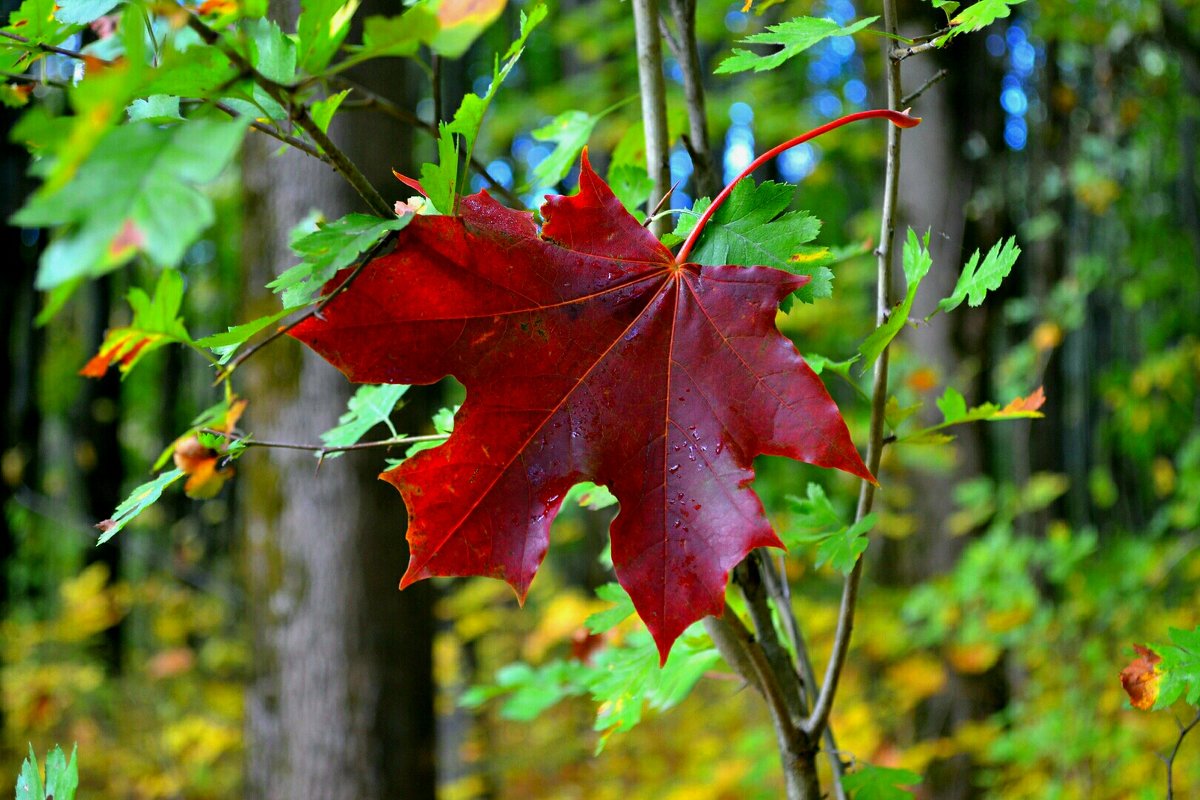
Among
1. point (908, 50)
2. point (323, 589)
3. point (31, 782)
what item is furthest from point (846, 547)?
point (323, 589)

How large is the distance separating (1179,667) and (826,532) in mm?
349

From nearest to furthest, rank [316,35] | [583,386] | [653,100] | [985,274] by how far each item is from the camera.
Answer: [316,35] → [583,386] → [985,274] → [653,100]

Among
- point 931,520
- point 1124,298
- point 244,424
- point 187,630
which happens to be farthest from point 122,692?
point 1124,298

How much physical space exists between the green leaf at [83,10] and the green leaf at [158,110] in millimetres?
62

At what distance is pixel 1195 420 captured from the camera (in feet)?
12.1

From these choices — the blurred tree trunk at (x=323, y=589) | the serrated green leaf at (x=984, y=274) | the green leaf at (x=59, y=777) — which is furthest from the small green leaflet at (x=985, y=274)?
the blurred tree trunk at (x=323, y=589)

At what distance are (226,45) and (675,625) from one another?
1.47 ft

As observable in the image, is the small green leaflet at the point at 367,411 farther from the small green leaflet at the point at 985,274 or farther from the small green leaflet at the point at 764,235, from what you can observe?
the small green leaflet at the point at 985,274

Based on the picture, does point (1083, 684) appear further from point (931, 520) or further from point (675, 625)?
point (675, 625)

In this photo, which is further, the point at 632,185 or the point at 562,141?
the point at 562,141

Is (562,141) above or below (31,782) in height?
above

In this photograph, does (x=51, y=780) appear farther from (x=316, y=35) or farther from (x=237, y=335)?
(x=316, y=35)

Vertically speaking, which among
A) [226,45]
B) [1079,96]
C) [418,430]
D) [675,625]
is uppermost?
[1079,96]

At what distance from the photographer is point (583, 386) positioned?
0.64m
